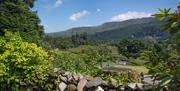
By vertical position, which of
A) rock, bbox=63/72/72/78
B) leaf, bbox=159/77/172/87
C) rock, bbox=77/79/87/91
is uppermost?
leaf, bbox=159/77/172/87

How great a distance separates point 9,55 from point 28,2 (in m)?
21.5

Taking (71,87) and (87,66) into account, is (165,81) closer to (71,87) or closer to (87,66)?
(71,87)

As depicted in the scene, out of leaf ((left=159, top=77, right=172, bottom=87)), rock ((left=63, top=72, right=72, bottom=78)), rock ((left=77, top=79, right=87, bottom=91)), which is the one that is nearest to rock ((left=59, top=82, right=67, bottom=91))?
rock ((left=63, top=72, right=72, bottom=78))

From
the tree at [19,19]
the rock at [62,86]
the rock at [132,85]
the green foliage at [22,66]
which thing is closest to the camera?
the rock at [132,85]

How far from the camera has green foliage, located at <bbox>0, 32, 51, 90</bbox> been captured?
12.8m

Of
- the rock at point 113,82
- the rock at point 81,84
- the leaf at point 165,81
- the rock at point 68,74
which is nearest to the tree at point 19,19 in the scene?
the rock at point 68,74

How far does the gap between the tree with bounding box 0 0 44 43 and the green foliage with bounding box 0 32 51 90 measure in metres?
14.8

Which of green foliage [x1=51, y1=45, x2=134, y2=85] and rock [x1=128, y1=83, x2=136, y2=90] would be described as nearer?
rock [x1=128, y1=83, x2=136, y2=90]

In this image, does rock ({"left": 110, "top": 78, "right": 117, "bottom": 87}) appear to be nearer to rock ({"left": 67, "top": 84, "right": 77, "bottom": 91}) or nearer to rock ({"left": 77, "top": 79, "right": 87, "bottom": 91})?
rock ({"left": 77, "top": 79, "right": 87, "bottom": 91})

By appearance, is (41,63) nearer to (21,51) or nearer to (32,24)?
(21,51)

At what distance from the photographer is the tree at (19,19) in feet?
96.9

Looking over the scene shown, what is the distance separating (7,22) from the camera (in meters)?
29.6

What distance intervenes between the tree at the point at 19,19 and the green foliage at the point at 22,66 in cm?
1475

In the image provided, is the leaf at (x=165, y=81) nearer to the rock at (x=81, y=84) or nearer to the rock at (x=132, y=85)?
the rock at (x=132, y=85)
